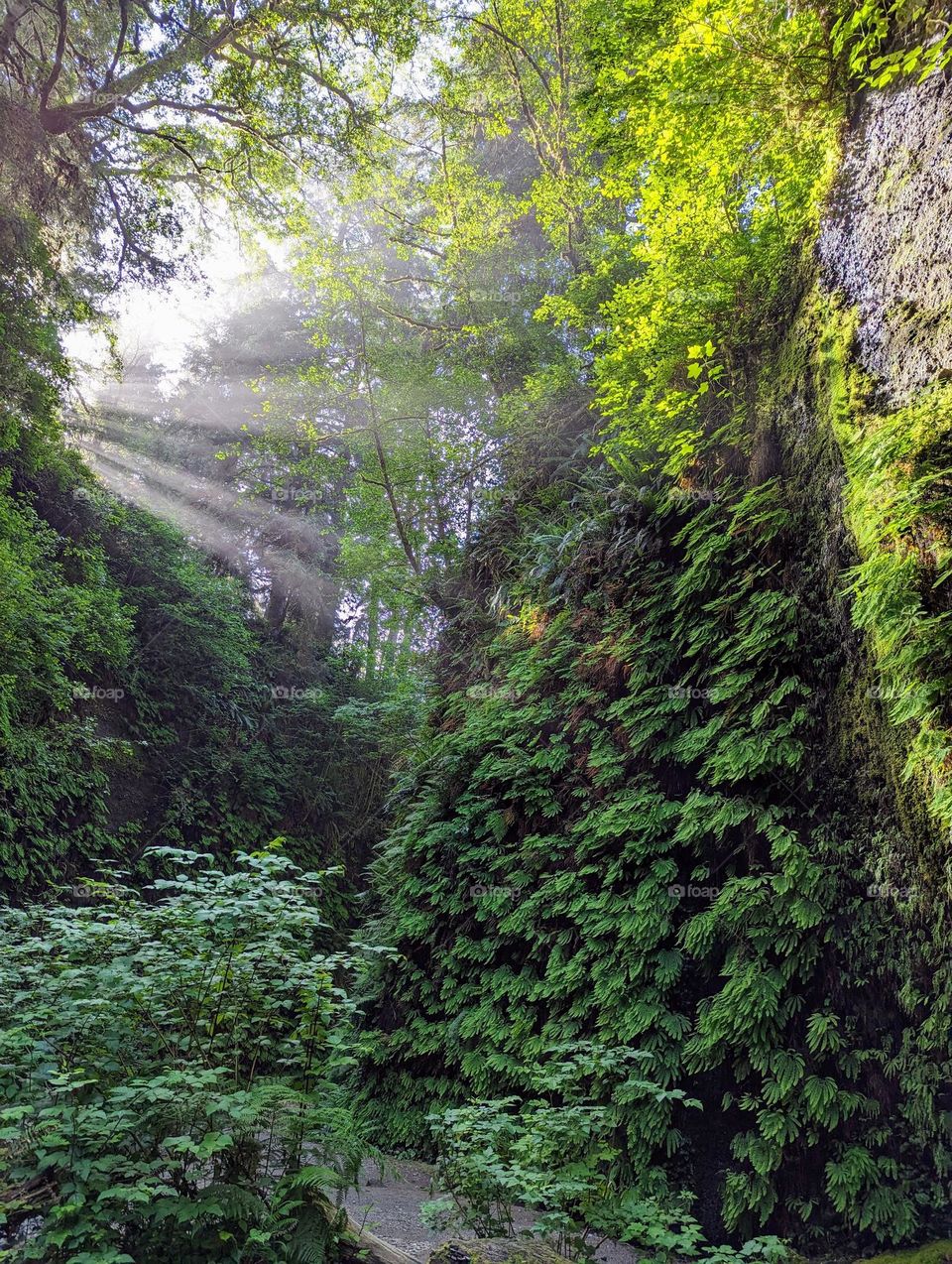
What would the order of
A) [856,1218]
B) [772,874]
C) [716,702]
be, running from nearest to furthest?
[856,1218] → [772,874] → [716,702]

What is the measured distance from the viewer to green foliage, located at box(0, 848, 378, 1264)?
8.58 ft

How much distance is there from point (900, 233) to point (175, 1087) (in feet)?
20.2

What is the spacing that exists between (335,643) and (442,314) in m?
9.30

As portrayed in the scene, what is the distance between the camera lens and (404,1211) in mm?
5207

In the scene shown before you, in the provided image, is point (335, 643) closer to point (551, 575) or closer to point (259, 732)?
point (259, 732)

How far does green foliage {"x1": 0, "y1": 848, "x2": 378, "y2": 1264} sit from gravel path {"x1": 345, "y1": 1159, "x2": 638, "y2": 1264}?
77cm

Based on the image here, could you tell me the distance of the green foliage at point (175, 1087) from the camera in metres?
2.62

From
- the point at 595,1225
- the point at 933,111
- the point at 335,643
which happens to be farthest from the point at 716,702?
the point at 335,643

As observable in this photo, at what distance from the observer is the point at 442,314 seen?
15.1m
